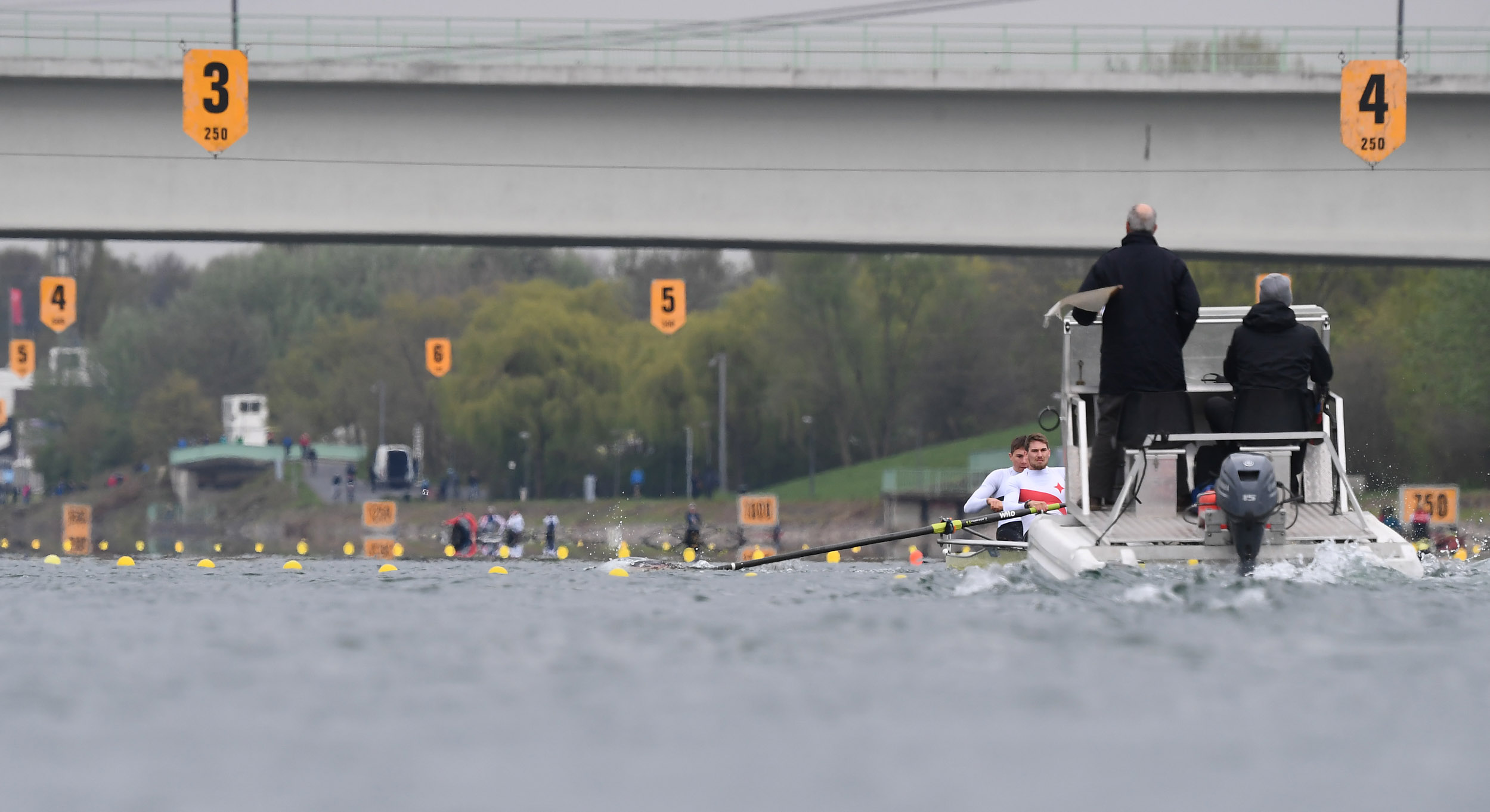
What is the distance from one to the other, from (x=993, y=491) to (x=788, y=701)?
8.38 m

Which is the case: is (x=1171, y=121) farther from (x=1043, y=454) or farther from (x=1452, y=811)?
(x=1452, y=811)

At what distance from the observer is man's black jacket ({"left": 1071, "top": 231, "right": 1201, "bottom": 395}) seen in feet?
37.1

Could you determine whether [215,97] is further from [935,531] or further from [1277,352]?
[1277,352]

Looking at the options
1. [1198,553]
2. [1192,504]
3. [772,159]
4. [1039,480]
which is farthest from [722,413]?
[1198,553]

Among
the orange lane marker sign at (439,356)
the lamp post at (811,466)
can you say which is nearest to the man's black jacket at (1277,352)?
the lamp post at (811,466)

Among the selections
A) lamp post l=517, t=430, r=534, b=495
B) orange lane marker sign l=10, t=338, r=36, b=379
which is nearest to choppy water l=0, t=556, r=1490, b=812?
lamp post l=517, t=430, r=534, b=495

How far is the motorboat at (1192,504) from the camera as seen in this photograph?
34.5 ft

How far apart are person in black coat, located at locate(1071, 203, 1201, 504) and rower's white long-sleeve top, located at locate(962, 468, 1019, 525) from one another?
10.5 ft

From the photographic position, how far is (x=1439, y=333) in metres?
52.9

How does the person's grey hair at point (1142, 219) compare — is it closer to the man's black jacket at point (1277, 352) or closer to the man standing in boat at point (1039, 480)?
the man's black jacket at point (1277, 352)

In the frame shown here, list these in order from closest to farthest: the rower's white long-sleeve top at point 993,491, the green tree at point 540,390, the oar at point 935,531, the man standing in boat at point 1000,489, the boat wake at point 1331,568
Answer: the boat wake at point 1331,568 < the oar at point 935,531 < the man standing in boat at point 1000,489 < the rower's white long-sleeve top at point 993,491 < the green tree at point 540,390

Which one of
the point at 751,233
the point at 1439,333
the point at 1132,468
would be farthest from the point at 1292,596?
the point at 1439,333

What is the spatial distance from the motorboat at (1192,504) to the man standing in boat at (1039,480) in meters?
2.00

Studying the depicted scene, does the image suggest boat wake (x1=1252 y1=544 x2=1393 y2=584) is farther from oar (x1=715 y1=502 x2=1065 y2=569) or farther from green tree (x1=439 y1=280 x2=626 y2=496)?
green tree (x1=439 y1=280 x2=626 y2=496)
